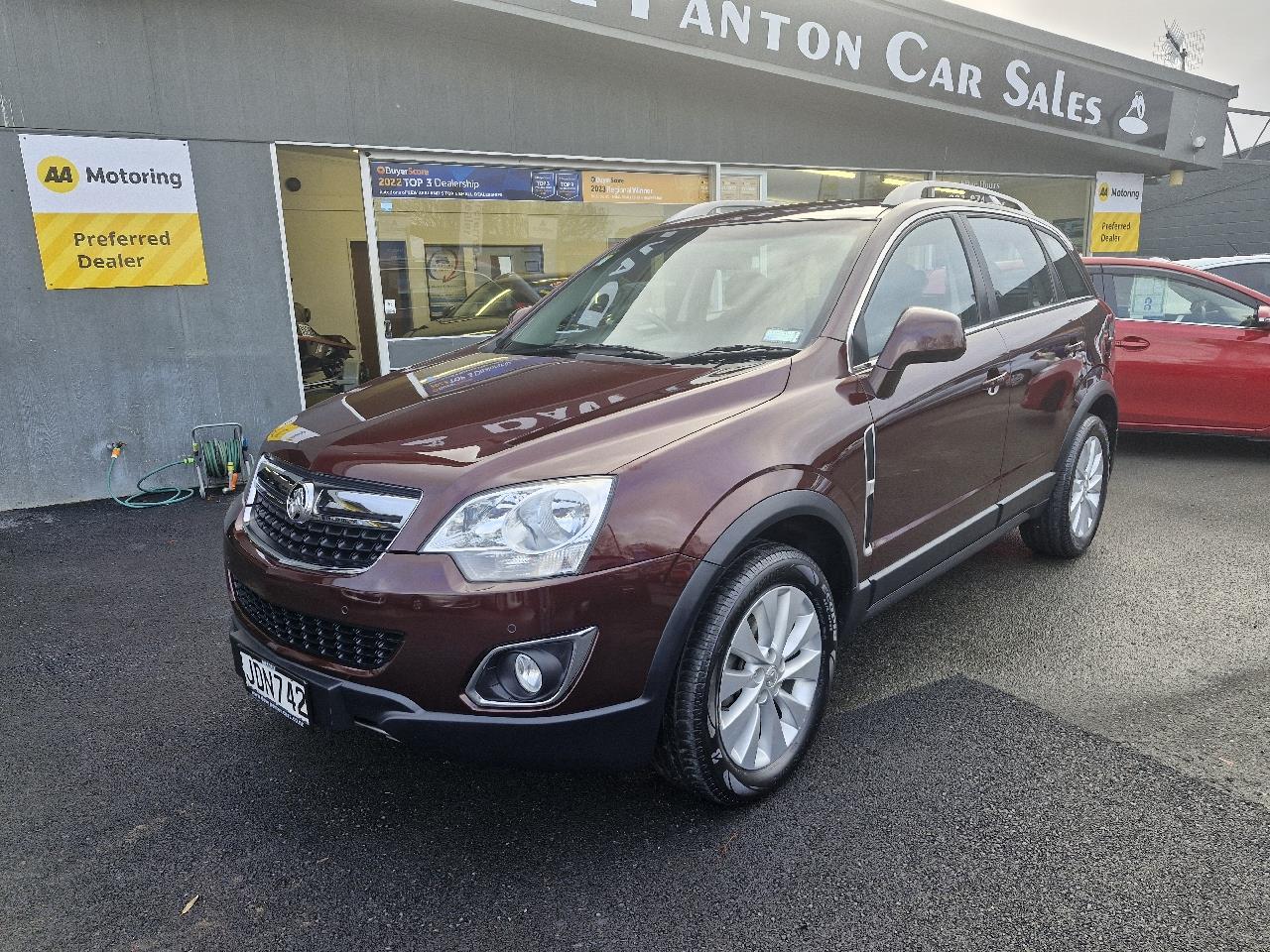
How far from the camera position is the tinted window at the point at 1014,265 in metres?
3.66

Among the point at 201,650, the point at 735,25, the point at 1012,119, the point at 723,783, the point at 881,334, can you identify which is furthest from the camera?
the point at 1012,119

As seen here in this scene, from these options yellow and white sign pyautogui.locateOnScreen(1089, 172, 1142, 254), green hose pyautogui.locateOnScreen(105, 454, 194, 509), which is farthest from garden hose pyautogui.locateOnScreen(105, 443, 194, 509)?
yellow and white sign pyautogui.locateOnScreen(1089, 172, 1142, 254)

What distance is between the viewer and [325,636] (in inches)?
87.1

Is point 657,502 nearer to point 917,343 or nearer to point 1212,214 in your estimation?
point 917,343

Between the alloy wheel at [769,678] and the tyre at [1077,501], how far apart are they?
7.02 ft

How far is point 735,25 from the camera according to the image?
294 inches

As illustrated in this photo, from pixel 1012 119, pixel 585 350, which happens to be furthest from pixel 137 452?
pixel 1012 119

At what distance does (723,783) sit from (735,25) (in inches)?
275

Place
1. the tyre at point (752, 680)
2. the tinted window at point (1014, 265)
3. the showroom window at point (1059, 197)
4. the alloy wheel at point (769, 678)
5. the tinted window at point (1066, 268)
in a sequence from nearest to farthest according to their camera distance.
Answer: the tyre at point (752, 680) → the alloy wheel at point (769, 678) → the tinted window at point (1014, 265) → the tinted window at point (1066, 268) → the showroom window at point (1059, 197)

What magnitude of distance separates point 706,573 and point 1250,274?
7.64 metres

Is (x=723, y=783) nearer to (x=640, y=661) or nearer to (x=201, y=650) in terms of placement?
(x=640, y=661)

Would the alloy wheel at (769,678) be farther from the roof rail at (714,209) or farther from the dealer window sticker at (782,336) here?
the roof rail at (714,209)

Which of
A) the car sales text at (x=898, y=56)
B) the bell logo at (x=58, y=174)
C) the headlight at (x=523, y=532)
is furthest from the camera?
the car sales text at (x=898, y=56)

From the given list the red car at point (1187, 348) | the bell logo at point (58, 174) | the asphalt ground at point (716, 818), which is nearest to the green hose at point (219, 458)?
the bell logo at point (58, 174)
